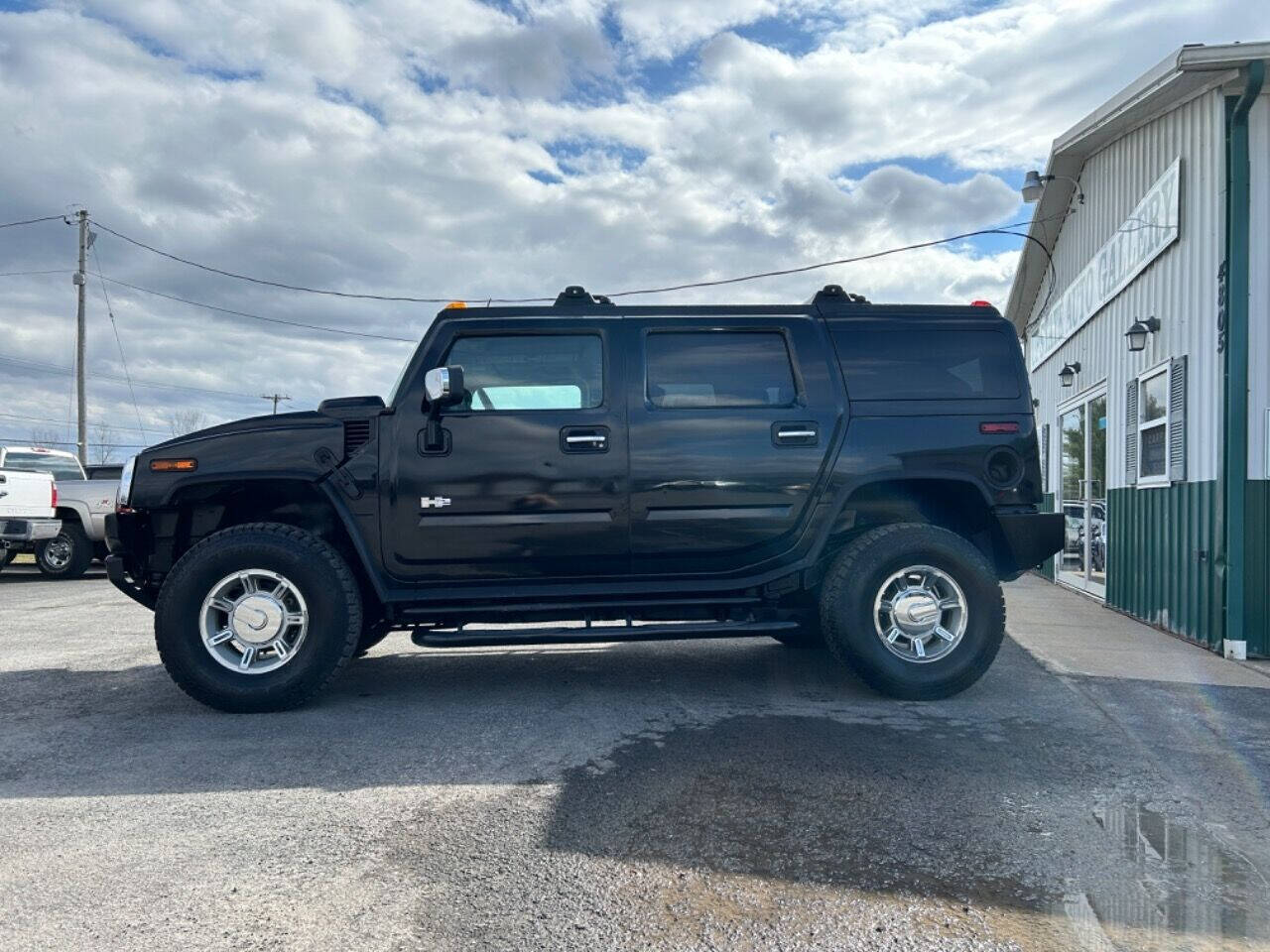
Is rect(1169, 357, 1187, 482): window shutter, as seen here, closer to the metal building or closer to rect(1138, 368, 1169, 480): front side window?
the metal building

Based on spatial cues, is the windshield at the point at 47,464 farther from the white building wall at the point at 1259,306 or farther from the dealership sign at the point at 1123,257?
the white building wall at the point at 1259,306

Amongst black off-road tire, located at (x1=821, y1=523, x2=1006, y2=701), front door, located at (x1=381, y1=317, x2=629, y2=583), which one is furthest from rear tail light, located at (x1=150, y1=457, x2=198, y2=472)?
black off-road tire, located at (x1=821, y1=523, x2=1006, y2=701)

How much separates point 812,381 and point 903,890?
10.6 ft

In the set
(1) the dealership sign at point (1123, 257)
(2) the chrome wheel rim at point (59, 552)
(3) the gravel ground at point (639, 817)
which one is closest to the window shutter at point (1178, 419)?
(1) the dealership sign at point (1123, 257)

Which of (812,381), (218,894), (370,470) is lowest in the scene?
(218,894)

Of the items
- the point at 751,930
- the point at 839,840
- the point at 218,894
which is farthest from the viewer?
the point at 839,840

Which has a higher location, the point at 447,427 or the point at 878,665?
the point at 447,427

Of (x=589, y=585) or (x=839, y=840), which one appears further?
(x=589, y=585)

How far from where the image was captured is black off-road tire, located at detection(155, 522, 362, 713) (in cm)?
528

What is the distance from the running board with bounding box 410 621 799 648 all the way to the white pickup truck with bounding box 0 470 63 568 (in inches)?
432

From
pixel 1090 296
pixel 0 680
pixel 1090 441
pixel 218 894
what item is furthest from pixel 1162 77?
pixel 0 680

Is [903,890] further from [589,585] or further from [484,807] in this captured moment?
[589,585]

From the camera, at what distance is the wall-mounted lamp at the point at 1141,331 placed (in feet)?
30.2

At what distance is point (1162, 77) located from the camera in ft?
26.4
